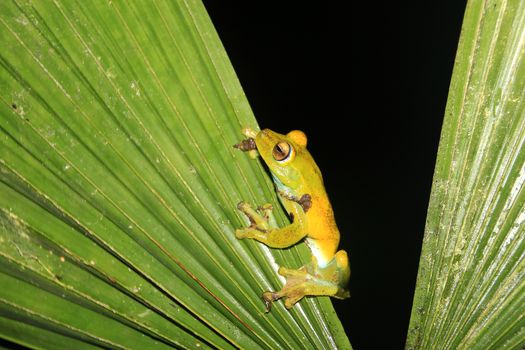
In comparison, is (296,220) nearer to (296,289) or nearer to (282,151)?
(282,151)

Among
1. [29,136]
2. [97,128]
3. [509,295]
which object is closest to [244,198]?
[97,128]

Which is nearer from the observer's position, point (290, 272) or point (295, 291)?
point (295, 291)

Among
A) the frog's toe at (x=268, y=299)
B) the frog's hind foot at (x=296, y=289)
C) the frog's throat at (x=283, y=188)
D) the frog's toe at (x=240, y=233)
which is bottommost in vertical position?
the frog's toe at (x=268, y=299)

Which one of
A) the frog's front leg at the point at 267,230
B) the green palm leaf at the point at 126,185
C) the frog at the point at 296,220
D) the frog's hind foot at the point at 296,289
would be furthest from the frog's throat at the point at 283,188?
the green palm leaf at the point at 126,185

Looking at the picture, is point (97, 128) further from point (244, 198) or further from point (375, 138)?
point (375, 138)

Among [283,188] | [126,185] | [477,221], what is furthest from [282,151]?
[126,185]

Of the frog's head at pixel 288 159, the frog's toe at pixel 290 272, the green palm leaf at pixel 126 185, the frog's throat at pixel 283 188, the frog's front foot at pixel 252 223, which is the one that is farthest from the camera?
the frog's throat at pixel 283 188

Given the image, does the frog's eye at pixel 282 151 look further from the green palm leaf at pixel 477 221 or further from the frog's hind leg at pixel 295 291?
the green palm leaf at pixel 477 221

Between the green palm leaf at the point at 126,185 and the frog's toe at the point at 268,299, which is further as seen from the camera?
the frog's toe at the point at 268,299
